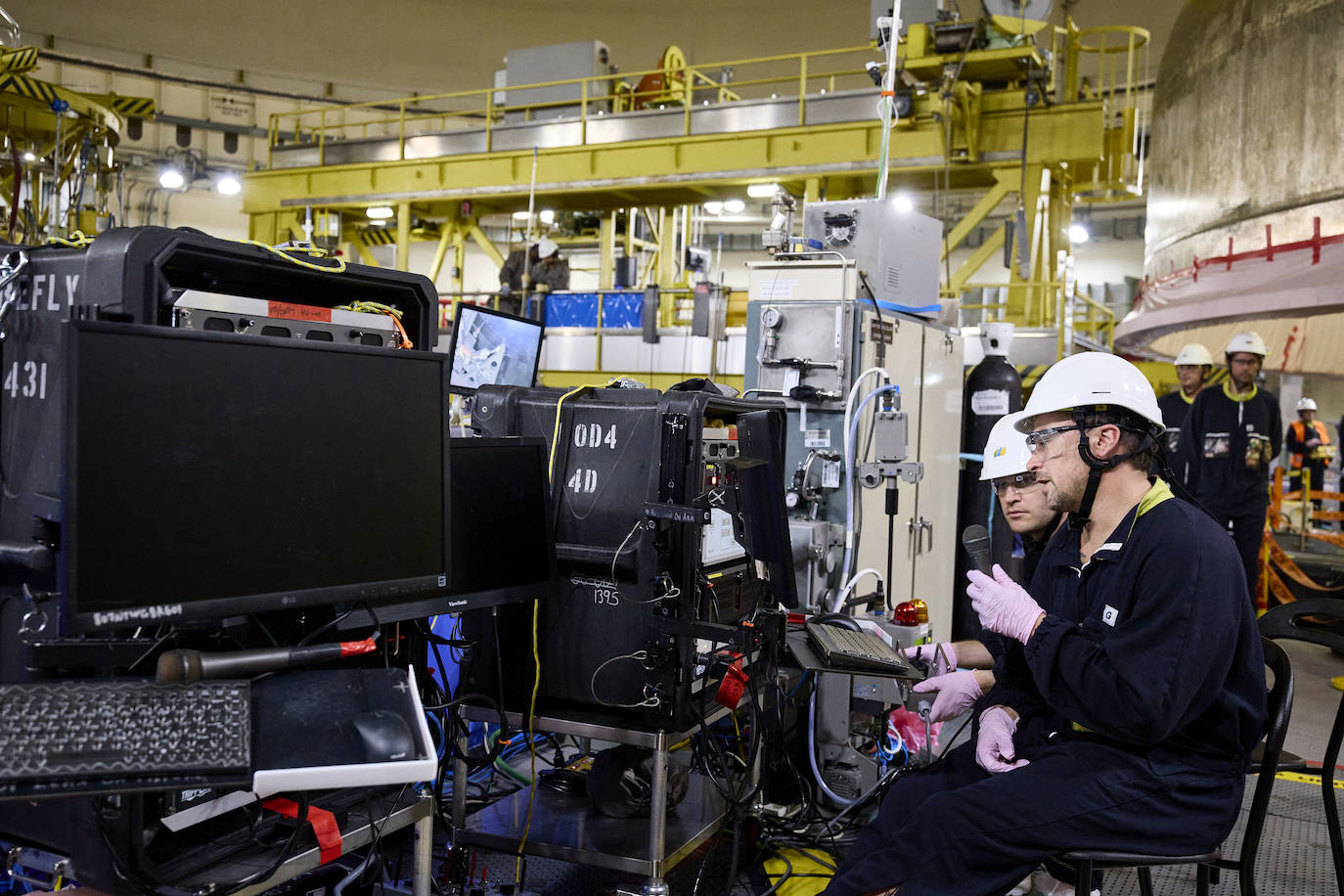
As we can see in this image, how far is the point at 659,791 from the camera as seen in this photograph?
2441 millimetres

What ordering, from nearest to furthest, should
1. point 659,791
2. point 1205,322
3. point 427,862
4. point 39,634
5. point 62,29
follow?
point 39,634 < point 427,862 < point 659,791 < point 1205,322 < point 62,29

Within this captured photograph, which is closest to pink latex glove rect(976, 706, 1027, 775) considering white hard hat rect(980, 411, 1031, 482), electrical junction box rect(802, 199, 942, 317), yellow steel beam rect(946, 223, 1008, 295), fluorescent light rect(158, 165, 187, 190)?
white hard hat rect(980, 411, 1031, 482)

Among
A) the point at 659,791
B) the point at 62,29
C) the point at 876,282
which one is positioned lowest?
the point at 659,791

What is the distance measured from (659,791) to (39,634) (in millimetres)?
1407

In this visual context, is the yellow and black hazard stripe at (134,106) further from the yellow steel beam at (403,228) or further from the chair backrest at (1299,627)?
the chair backrest at (1299,627)

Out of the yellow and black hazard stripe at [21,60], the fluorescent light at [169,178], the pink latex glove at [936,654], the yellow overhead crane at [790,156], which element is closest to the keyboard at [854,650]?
the pink latex glove at [936,654]

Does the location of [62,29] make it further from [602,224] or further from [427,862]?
[427,862]

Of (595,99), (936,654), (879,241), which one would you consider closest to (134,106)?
(595,99)

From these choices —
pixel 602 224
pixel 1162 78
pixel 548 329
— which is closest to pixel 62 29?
pixel 602 224

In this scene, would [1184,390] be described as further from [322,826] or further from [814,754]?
[322,826]

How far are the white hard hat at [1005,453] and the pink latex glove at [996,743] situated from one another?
0.87m

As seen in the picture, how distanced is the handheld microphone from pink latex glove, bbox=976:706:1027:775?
1.51 m

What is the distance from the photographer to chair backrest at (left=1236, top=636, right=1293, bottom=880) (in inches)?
85.0

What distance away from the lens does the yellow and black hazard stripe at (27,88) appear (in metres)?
8.56
